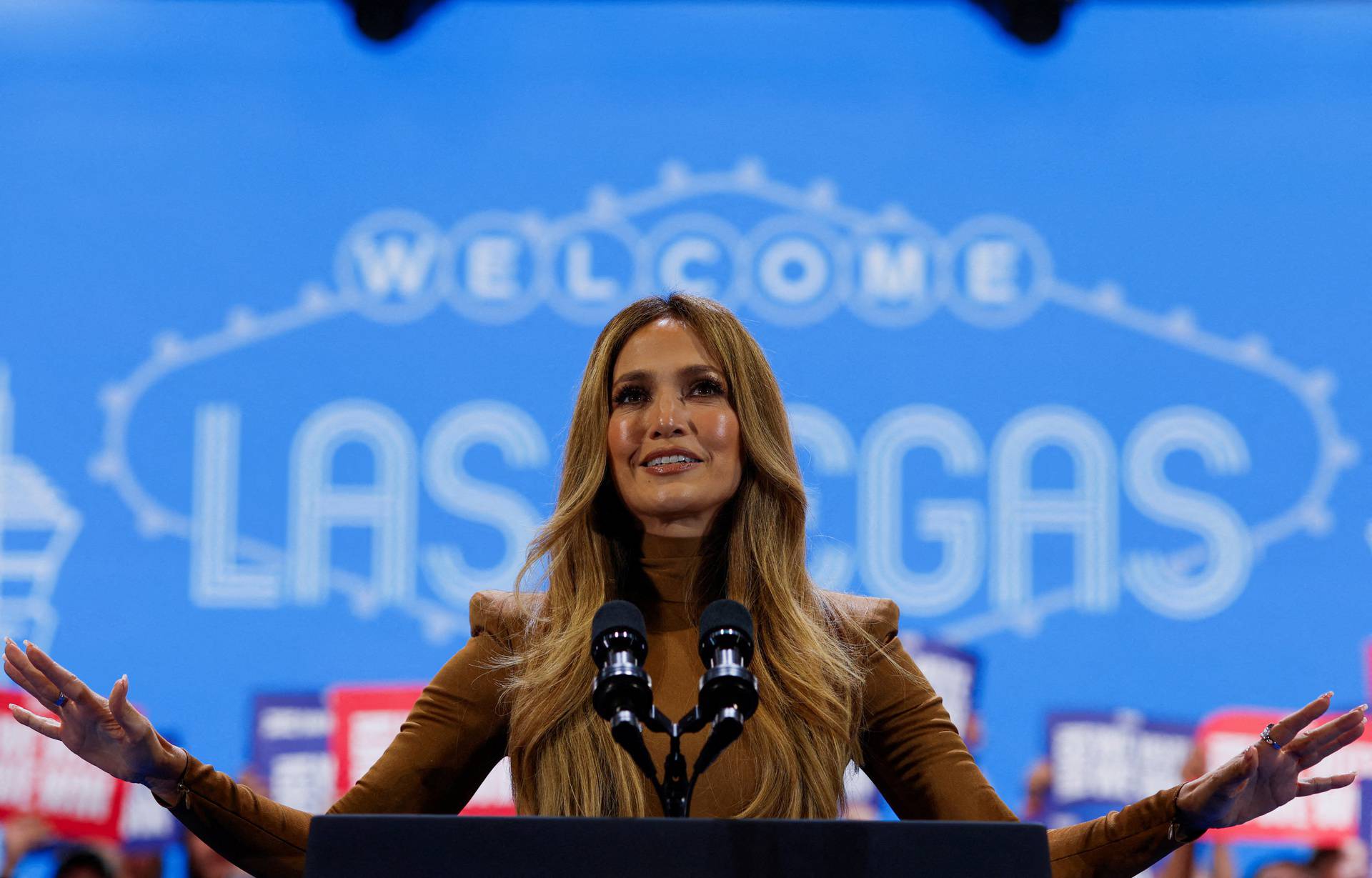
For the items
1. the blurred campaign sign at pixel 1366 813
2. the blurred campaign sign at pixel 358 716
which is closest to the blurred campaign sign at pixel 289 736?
the blurred campaign sign at pixel 358 716

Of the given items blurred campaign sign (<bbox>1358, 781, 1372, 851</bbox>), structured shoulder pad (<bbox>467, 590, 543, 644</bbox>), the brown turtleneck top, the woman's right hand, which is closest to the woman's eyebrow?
the brown turtleneck top

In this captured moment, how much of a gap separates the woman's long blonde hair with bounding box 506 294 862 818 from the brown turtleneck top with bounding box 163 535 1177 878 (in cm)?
4

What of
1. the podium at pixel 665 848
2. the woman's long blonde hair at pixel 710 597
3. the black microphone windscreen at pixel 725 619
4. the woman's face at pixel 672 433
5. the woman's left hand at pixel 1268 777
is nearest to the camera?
the podium at pixel 665 848

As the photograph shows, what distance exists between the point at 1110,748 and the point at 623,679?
278cm

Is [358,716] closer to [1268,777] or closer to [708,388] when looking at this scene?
[708,388]

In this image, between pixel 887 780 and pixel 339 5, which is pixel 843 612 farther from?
pixel 339 5

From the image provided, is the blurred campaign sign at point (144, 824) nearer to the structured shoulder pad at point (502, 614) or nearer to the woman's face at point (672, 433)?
the structured shoulder pad at point (502, 614)

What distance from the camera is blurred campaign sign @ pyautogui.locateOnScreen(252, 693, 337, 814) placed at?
3.77 m

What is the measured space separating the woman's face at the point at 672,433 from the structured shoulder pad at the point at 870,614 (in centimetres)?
21

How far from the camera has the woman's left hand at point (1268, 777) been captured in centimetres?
155

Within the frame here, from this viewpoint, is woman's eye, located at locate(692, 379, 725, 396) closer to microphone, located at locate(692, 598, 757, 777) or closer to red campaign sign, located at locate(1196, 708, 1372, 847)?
microphone, located at locate(692, 598, 757, 777)

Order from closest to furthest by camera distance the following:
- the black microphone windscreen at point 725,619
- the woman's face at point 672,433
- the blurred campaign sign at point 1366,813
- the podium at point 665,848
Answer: the podium at point 665,848 → the black microphone windscreen at point 725,619 → the woman's face at point 672,433 → the blurred campaign sign at point 1366,813

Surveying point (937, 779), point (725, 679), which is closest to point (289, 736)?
point (937, 779)

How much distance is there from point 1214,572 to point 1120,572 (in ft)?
0.80
